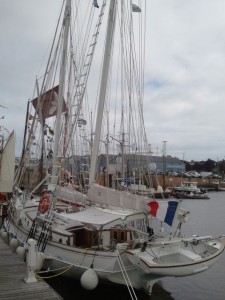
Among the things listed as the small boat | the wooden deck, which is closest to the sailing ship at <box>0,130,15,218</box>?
the wooden deck

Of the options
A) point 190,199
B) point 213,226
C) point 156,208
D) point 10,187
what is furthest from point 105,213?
point 190,199

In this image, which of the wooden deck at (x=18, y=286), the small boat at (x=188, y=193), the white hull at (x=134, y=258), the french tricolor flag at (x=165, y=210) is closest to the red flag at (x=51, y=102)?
the white hull at (x=134, y=258)

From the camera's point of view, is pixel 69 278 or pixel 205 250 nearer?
pixel 205 250

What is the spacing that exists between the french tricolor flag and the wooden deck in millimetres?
4872

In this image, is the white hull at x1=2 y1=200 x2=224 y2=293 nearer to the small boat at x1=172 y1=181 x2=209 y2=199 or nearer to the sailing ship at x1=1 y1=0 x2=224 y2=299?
the sailing ship at x1=1 y1=0 x2=224 y2=299

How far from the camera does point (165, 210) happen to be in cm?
1467

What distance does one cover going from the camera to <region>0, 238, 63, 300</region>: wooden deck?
32.5 feet

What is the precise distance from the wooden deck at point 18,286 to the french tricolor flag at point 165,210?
4872mm

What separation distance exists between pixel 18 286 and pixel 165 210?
21.3 ft

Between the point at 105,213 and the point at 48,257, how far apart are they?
9.84 ft

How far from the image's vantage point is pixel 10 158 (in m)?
31.1

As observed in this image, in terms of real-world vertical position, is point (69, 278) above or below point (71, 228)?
below

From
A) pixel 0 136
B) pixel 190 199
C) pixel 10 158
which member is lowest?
pixel 190 199

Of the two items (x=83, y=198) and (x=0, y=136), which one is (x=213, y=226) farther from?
(x=83, y=198)
